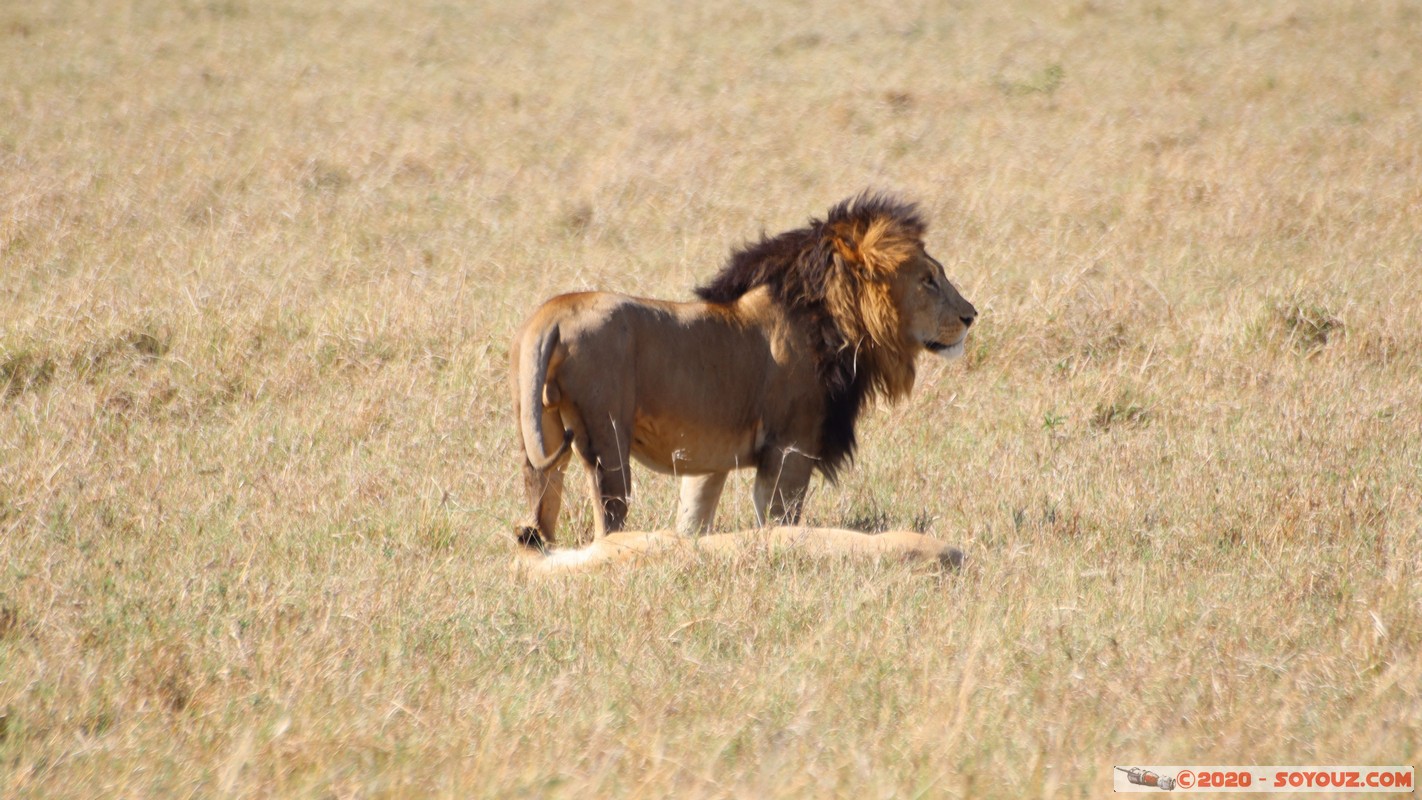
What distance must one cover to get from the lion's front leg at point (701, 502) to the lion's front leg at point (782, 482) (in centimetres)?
24

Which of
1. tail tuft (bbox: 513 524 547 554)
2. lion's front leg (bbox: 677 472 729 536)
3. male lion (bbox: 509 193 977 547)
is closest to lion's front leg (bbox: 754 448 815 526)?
male lion (bbox: 509 193 977 547)

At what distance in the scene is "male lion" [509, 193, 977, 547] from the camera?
5340 mm

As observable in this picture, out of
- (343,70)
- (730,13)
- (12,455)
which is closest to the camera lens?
(12,455)

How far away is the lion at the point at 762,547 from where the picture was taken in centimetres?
502

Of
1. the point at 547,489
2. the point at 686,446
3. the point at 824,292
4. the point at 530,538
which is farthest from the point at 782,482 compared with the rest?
the point at 530,538

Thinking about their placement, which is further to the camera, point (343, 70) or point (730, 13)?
point (730, 13)

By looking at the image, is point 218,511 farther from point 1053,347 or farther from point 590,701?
point 1053,347

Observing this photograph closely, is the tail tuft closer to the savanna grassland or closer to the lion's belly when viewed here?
the savanna grassland

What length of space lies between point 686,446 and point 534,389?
2.60 ft

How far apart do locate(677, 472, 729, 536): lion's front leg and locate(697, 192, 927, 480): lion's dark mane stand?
0.46 metres

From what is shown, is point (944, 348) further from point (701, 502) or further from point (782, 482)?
point (701, 502)

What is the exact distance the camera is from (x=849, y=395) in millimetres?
5992

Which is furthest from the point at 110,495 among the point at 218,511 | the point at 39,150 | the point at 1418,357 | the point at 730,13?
the point at 730,13

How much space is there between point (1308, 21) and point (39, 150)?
15.6 metres
